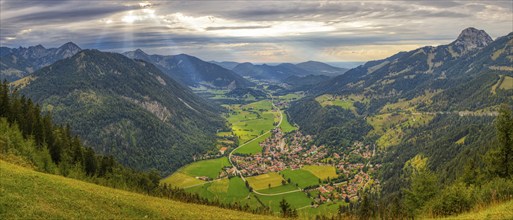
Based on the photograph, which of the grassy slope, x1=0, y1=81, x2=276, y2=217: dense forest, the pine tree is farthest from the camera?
x1=0, y1=81, x2=276, y2=217: dense forest

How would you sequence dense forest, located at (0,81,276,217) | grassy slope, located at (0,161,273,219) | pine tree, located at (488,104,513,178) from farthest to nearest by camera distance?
dense forest, located at (0,81,276,217)
pine tree, located at (488,104,513,178)
grassy slope, located at (0,161,273,219)

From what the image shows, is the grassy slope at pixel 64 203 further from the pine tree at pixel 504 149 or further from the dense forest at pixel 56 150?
the pine tree at pixel 504 149

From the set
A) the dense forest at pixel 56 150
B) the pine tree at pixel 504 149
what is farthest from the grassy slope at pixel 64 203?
the pine tree at pixel 504 149

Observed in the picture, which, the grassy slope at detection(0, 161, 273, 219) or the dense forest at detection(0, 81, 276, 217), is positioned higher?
the grassy slope at detection(0, 161, 273, 219)

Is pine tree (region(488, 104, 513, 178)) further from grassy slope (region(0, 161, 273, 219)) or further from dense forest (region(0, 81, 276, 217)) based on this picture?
dense forest (region(0, 81, 276, 217))

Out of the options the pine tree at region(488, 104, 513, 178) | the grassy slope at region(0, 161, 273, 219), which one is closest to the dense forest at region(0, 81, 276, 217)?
the grassy slope at region(0, 161, 273, 219)

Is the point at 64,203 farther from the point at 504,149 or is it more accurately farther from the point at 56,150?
the point at 504,149

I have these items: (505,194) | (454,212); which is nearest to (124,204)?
(454,212)

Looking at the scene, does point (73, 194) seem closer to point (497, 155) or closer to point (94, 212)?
point (94, 212)
